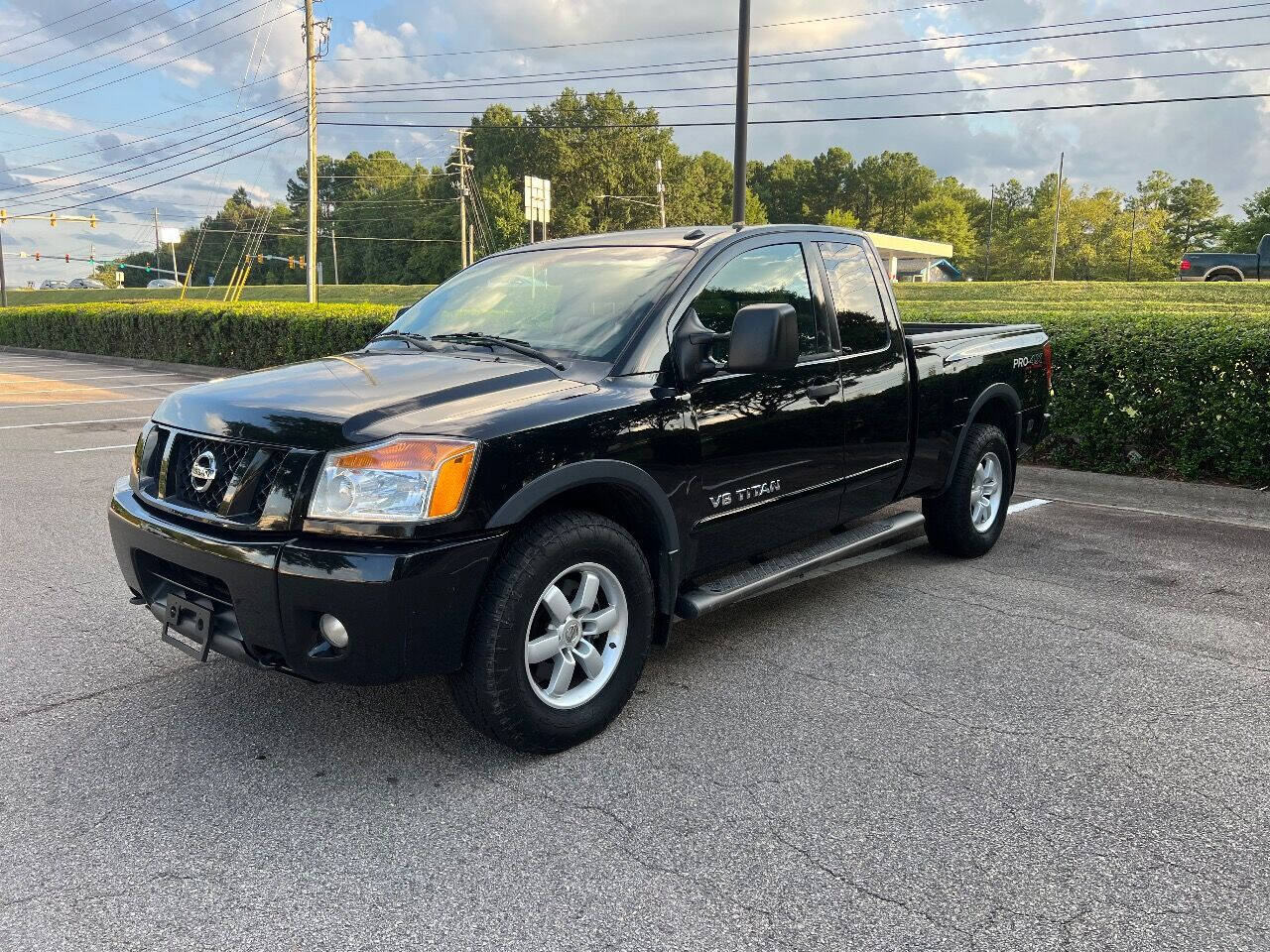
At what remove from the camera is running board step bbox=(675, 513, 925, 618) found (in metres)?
3.84

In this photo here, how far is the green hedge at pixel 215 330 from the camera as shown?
1636 cm

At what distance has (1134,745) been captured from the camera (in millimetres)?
3496

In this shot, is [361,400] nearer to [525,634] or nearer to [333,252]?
[525,634]

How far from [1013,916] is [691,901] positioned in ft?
2.69

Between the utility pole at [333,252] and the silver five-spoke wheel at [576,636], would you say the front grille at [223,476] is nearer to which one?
the silver five-spoke wheel at [576,636]

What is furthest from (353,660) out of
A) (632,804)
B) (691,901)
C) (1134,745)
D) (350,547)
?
(1134,745)

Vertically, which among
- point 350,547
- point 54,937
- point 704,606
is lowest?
point 54,937

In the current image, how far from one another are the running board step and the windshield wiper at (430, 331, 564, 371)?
41.6 inches

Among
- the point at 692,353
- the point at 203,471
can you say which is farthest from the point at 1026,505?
the point at 203,471

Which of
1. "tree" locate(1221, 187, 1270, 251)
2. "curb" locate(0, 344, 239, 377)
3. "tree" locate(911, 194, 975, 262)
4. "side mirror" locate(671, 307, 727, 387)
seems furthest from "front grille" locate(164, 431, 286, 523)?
"tree" locate(911, 194, 975, 262)

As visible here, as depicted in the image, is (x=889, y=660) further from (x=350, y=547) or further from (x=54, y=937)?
(x=54, y=937)

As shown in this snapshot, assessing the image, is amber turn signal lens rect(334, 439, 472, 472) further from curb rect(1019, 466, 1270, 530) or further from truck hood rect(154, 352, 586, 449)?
curb rect(1019, 466, 1270, 530)

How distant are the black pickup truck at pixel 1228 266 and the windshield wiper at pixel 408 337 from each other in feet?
104

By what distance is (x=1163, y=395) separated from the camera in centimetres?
784
